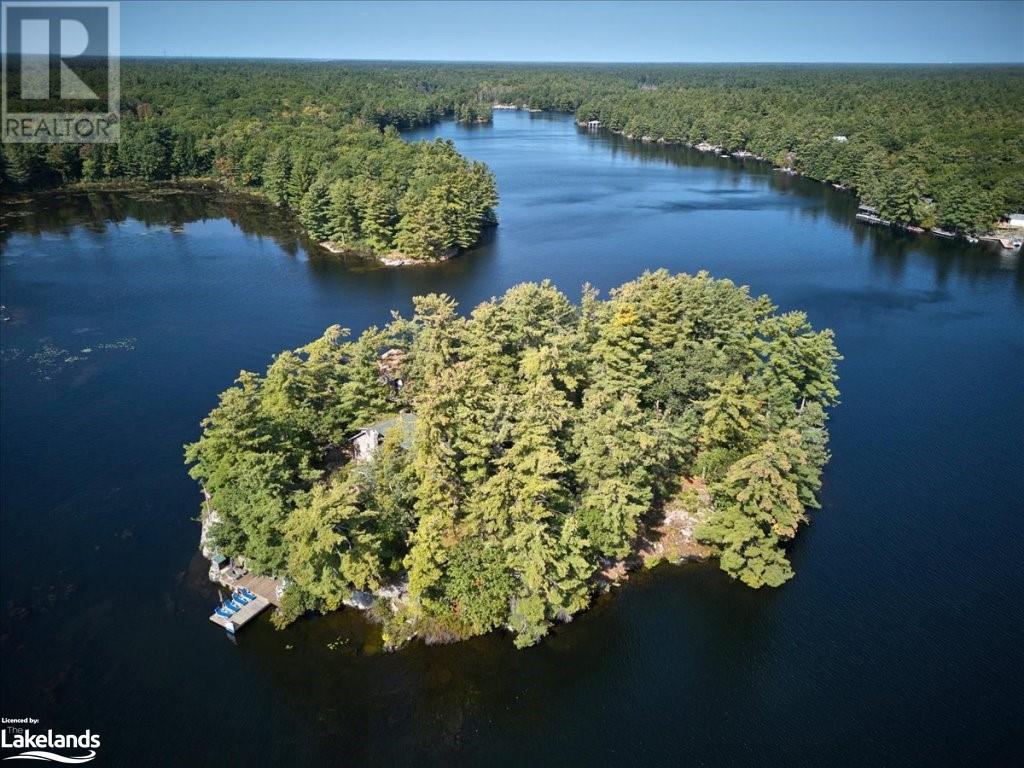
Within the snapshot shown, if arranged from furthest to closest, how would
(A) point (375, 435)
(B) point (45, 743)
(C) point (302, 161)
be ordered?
(C) point (302, 161) → (A) point (375, 435) → (B) point (45, 743)

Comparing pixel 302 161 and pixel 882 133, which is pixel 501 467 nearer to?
pixel 302 161

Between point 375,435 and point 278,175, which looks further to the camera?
point 278,175

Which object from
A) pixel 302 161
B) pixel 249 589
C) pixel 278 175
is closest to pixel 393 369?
pixel 249 589

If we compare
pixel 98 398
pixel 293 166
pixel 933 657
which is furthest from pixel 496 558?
pixel 293 166

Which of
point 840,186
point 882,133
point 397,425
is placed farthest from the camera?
point 882,133

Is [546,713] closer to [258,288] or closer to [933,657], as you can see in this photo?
[933,657]

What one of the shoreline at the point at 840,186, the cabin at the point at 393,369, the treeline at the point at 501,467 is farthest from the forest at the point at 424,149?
the treeline at the point at 501,467
